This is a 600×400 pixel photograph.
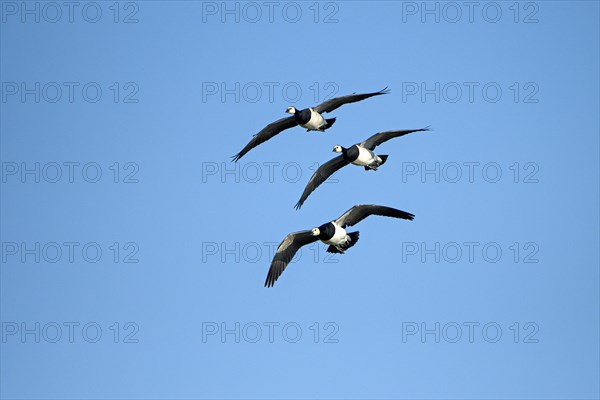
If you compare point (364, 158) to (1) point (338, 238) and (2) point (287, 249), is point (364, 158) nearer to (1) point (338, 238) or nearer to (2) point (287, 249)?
(1) point (338, 238)

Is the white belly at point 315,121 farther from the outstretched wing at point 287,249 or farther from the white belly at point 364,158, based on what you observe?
the outstretched wing at point 287,249

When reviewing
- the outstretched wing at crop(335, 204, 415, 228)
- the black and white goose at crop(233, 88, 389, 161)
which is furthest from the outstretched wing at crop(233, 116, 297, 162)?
the outstretched wing at crop(335, 204, 415, 228)

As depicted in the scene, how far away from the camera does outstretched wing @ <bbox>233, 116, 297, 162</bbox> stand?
48719 mm

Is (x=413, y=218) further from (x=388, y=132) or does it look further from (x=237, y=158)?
(x=237, y=158)

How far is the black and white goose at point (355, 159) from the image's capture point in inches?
1800

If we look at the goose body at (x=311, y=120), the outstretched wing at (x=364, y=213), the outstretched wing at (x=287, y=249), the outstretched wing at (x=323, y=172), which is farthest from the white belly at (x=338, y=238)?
the goose body at (x=311, y=120)

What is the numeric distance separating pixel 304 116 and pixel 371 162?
2733 mm

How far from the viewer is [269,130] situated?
4922 cm

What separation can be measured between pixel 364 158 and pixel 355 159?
0.31 meters

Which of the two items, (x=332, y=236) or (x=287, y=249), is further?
(x=287, y=249)

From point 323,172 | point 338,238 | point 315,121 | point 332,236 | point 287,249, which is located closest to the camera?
point 332,236

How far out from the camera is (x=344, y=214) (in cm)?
4531

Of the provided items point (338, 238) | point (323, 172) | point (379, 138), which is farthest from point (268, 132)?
point (338, 238)

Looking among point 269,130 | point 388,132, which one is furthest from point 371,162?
point 269,130
